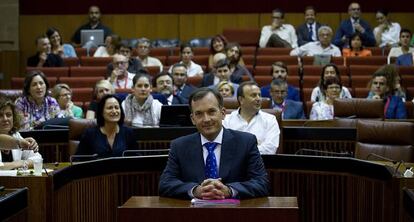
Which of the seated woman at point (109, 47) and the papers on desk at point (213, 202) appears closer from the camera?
the papers on desk at point (213, 202)

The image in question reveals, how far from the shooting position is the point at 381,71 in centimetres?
881

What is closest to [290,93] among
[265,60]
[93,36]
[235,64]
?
[235,64]

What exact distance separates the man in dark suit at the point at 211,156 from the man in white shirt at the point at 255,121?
2.13 metres

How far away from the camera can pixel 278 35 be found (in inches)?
510

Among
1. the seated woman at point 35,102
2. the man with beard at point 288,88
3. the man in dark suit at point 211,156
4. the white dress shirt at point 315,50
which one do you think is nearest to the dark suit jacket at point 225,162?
the man in dark suit at point 211,156

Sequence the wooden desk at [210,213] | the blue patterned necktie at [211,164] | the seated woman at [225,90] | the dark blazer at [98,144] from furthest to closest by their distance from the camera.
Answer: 1. the seated woman at [225,90]
2. the dark blazer at [98,144]
3. the blue patterned necktie at [211,164]
4. the wooden desk at [210,213]

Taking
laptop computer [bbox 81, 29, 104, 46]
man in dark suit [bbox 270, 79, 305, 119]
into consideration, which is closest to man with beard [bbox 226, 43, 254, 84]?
man in dark suit [bbox 270, 79, 305, 119]

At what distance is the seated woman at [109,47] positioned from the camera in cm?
1165

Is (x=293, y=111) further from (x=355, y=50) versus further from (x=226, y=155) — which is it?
(x=226, y=155)

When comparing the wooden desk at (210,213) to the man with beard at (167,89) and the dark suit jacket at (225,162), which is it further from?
the man with beard at (167,89)

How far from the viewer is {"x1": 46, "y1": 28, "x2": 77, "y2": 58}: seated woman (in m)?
11.8

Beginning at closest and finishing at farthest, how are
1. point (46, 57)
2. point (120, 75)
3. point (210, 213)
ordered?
point (210, 213) → point (120, 75) → point (46, 57)

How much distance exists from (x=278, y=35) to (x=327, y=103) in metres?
4.49

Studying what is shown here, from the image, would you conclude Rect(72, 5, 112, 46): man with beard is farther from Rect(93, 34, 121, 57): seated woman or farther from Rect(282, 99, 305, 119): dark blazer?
Rect(282, 99, 305, 119): dark blazer
